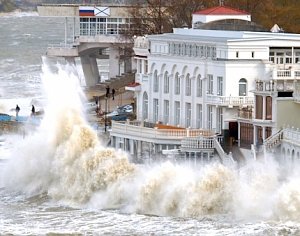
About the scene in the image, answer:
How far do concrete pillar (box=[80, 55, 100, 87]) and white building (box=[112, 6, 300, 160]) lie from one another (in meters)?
30.4

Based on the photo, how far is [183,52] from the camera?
5812 centimetres

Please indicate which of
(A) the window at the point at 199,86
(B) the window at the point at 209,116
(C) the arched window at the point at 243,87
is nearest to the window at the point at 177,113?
(A) the window at the point at 199,86

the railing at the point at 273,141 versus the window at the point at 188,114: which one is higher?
the window at the point at 188,114

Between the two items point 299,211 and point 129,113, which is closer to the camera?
point 299,211

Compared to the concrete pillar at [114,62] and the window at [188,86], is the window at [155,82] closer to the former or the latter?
the window at [188,86]

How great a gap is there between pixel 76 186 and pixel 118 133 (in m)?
6.17

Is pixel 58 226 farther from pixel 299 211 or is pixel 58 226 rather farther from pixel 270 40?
pixel 270 40

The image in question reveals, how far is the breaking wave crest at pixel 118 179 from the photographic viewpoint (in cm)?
4688

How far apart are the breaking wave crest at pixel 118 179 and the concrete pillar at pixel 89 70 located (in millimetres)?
31664

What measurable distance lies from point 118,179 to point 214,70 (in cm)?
676

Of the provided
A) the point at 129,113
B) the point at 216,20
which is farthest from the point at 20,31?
the point at 216,20

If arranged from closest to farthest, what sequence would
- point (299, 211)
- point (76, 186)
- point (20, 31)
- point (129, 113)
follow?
1. point (299, 211)
2. point (76, 186)
3. point (129, 113)
4. point (20, 31)

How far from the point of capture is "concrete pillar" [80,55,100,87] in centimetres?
9144

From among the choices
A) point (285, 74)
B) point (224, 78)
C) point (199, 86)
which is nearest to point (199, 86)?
point (199, 86)
